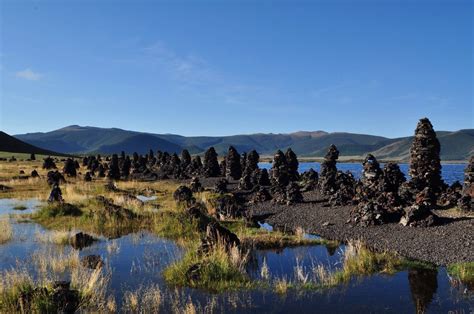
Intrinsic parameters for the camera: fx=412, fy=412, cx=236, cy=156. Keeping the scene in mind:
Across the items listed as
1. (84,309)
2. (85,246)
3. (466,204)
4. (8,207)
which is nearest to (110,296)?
(84,309)

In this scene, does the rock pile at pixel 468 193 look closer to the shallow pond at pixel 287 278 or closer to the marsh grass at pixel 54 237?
the shallow pond at pixel 287 278

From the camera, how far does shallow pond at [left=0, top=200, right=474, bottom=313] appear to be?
41.0 feet

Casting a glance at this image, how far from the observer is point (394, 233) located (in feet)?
75.6

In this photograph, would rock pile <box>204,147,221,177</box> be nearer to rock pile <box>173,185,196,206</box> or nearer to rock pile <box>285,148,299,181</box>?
rock pile <box>285,148,299,181</box>

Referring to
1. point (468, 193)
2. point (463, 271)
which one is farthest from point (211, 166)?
point (463, 271)

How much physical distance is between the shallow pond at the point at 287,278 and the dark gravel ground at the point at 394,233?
2294 mm

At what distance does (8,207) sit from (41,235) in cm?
1391

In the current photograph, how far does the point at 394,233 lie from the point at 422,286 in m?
8.59

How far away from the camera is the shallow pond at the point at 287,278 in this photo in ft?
41.0

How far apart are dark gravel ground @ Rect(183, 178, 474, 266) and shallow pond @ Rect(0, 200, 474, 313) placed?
90.3 inches

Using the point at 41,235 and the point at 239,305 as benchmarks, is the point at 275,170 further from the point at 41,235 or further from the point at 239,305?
the point at 239,305

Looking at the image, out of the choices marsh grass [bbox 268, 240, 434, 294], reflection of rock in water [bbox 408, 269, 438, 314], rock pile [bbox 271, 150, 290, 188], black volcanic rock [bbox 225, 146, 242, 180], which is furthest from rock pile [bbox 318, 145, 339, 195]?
black volcanic rock [bbox 225, 146, 242, 180]

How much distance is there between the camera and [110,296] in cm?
1254

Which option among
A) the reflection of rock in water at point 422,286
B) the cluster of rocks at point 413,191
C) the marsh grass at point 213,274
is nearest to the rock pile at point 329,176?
the cluster of rocks at point 413,191
